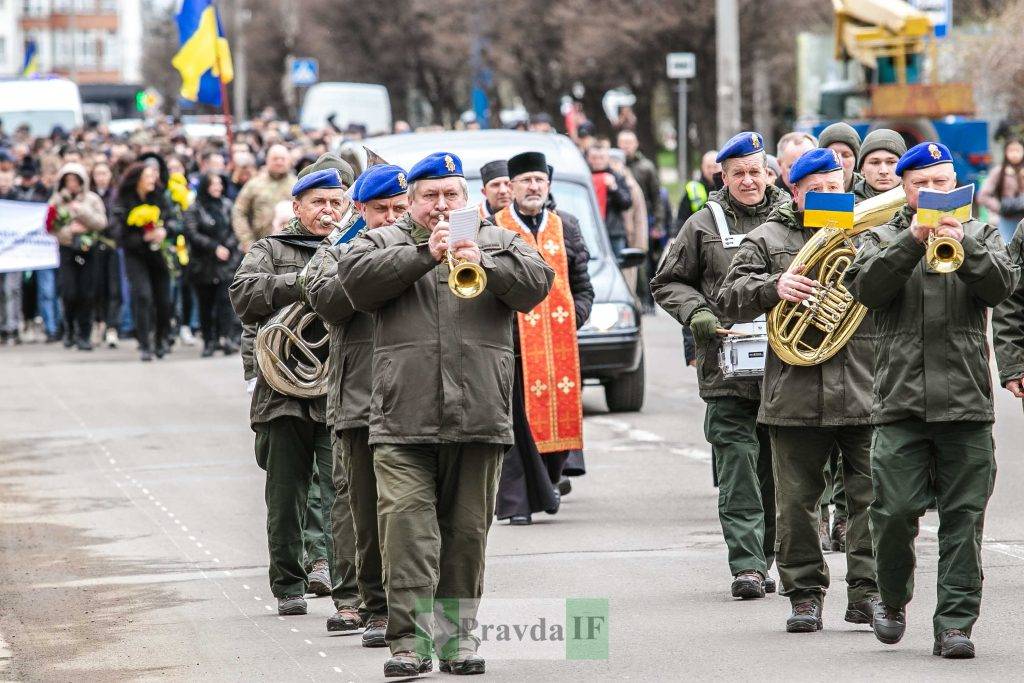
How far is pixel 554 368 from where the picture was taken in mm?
11562

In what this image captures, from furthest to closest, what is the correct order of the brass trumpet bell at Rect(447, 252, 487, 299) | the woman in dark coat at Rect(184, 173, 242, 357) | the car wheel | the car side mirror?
the woman in dark coat at Rect(184, 173, 242, 357) < the car wheel < the car side mirror < the brass trumpet bell at Rect(447, 252, 487, 299)

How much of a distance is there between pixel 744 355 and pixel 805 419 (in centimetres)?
76

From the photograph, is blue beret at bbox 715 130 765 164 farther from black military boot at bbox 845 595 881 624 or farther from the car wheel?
the car wheel

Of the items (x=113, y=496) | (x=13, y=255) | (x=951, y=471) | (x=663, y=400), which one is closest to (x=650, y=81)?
(x=13, y=255)

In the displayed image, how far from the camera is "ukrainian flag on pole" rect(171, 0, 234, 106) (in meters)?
24.3

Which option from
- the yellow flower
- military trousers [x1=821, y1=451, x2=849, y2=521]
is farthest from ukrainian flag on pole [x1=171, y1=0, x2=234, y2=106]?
military trousers [x1=821, y1=451, x2=849, y2=521]

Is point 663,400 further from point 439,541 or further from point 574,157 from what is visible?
point 439,541

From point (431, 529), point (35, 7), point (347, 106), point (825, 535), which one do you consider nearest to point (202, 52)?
point (825, 535)

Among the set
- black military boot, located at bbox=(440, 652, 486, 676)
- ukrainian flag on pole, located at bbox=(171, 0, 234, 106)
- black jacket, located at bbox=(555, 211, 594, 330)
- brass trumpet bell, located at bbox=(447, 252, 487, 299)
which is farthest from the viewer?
ukrainian flag on pole, located at bbox=(171, 0, 234, 106)

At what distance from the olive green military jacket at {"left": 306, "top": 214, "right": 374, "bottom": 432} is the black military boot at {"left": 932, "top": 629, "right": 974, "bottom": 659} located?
2175 mm

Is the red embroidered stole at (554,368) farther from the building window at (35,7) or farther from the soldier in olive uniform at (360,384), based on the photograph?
the building window at (35,7)

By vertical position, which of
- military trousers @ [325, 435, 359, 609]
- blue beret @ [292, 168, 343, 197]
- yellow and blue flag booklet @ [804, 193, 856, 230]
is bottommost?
military trousers @ [325, 435, 359, 609]

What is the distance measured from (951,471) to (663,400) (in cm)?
900

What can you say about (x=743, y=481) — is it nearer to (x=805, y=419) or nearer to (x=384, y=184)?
(x=805, y=419)
